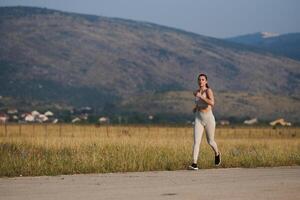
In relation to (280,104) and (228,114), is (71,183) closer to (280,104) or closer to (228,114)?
(228,114)

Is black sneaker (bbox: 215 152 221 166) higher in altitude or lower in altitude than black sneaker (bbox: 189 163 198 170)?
higher

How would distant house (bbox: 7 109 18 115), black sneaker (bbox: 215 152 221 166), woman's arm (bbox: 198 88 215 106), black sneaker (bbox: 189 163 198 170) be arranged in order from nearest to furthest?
black sneaker (bbox: 189 163 198 170)
woman's arm (bbox: 198 88 215 106)
black sneaker (bbox: 215 152 221 166)
distant house (bbox: 7 109 18 115)

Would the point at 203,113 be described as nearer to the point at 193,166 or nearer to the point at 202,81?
the point at 202,81

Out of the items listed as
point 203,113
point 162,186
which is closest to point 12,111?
point 203,113

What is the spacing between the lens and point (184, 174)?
42.8 feet

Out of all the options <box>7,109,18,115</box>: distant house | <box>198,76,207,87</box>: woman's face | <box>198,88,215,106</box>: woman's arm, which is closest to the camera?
<box>198,88,215,106</box>: woman's arm

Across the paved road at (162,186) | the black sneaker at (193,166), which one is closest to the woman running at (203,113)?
the black sneaker at (193,166)

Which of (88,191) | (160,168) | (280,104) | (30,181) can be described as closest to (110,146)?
(160,168)

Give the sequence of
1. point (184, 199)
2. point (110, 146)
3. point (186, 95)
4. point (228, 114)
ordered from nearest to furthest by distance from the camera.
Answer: point (184, 199)
point (110, 146)
point (228, 114)
point (186, 95)

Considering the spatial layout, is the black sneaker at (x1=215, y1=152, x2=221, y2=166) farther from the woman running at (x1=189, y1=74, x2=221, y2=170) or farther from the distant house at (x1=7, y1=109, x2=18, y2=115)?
the distant house at (x1=7, y1=109, x2=18, y2=115)

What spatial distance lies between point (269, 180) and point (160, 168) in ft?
9.68

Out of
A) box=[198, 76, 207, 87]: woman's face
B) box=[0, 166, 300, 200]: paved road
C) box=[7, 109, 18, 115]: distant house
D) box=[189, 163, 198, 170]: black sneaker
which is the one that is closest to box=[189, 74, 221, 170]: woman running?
box=[198, 76, 207, 87]: woman's face

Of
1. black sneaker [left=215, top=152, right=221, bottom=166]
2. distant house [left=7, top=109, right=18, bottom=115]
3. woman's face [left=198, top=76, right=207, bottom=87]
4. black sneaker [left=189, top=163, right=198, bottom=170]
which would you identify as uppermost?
distant house [left=7, top=109, right=18, bottom=115]

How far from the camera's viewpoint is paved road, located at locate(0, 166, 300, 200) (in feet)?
32.1
